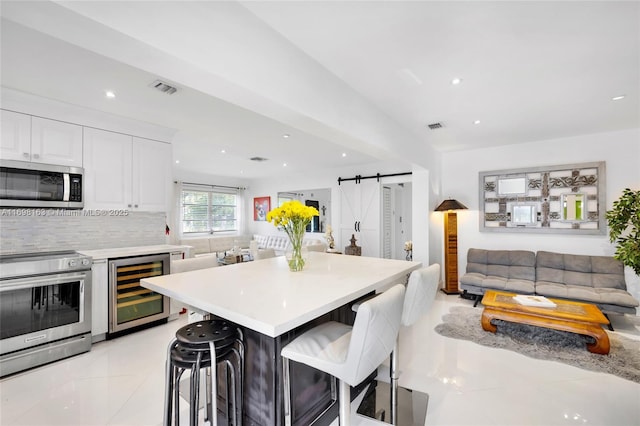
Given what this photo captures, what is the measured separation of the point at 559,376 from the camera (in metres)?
2.43

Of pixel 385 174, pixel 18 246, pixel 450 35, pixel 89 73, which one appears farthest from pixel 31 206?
pixel 385 174

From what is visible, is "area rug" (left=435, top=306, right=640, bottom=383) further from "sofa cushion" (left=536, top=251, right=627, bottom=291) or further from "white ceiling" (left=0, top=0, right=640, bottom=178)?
"white ceiling" (left=0, top=0, right=640, bottom=178)

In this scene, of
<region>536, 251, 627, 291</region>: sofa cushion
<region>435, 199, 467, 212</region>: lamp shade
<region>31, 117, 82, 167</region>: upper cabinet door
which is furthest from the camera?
<region>435, 199, 467, 212</region>: lamp shade

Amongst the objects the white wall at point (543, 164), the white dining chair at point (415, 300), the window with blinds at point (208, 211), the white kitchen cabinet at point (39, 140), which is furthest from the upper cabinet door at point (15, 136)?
the white wall at point (543, 164)

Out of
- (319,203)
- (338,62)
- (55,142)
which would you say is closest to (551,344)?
(338,62)

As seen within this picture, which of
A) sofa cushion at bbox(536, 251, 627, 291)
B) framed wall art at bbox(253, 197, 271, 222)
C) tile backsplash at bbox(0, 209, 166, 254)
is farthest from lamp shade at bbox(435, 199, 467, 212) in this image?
framed wall art at bbox(253, 197, 271, 222)

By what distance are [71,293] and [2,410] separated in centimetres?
104

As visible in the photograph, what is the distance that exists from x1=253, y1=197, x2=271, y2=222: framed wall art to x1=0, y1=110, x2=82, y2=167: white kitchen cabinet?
545cm

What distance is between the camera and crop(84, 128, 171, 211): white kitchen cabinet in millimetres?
3275

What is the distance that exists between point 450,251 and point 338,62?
13.2ft

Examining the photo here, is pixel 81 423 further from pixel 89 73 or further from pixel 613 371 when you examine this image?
pixel 613 371

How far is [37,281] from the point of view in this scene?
8.47 ft

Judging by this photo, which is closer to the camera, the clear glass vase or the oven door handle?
the clear glass vase

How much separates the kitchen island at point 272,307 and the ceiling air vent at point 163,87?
66.7 inches
